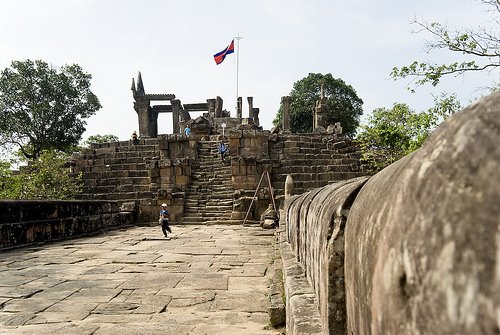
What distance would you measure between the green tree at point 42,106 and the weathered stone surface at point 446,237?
3605cm

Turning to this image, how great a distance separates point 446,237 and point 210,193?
16.8 meters

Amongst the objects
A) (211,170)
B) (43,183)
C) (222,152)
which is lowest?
(43,183)

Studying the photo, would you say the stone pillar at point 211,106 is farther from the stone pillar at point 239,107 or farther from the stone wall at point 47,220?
the stone wall at point 47,220

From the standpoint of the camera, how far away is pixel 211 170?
19.1 m

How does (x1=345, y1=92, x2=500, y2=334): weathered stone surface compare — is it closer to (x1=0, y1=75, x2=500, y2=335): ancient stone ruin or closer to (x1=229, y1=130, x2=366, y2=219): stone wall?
(x1=0, y1=75, x2=500, y2=335): ancient stone ruin

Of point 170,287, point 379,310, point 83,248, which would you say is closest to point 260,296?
point 170,287

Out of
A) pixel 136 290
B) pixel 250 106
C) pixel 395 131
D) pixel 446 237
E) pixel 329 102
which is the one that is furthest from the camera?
pixel 329 102

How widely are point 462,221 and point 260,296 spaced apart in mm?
4305

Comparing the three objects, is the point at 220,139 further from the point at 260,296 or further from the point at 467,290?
the point at 467,290

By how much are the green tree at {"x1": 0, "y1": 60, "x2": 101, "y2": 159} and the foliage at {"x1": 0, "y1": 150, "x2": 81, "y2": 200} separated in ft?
51.1

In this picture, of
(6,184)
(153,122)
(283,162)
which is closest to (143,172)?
(6,184)

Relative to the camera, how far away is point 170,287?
505cm

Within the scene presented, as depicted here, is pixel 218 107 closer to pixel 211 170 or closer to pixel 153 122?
pixel 153 122

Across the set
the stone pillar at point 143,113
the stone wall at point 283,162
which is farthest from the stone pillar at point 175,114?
the stone wall at point 283,162
